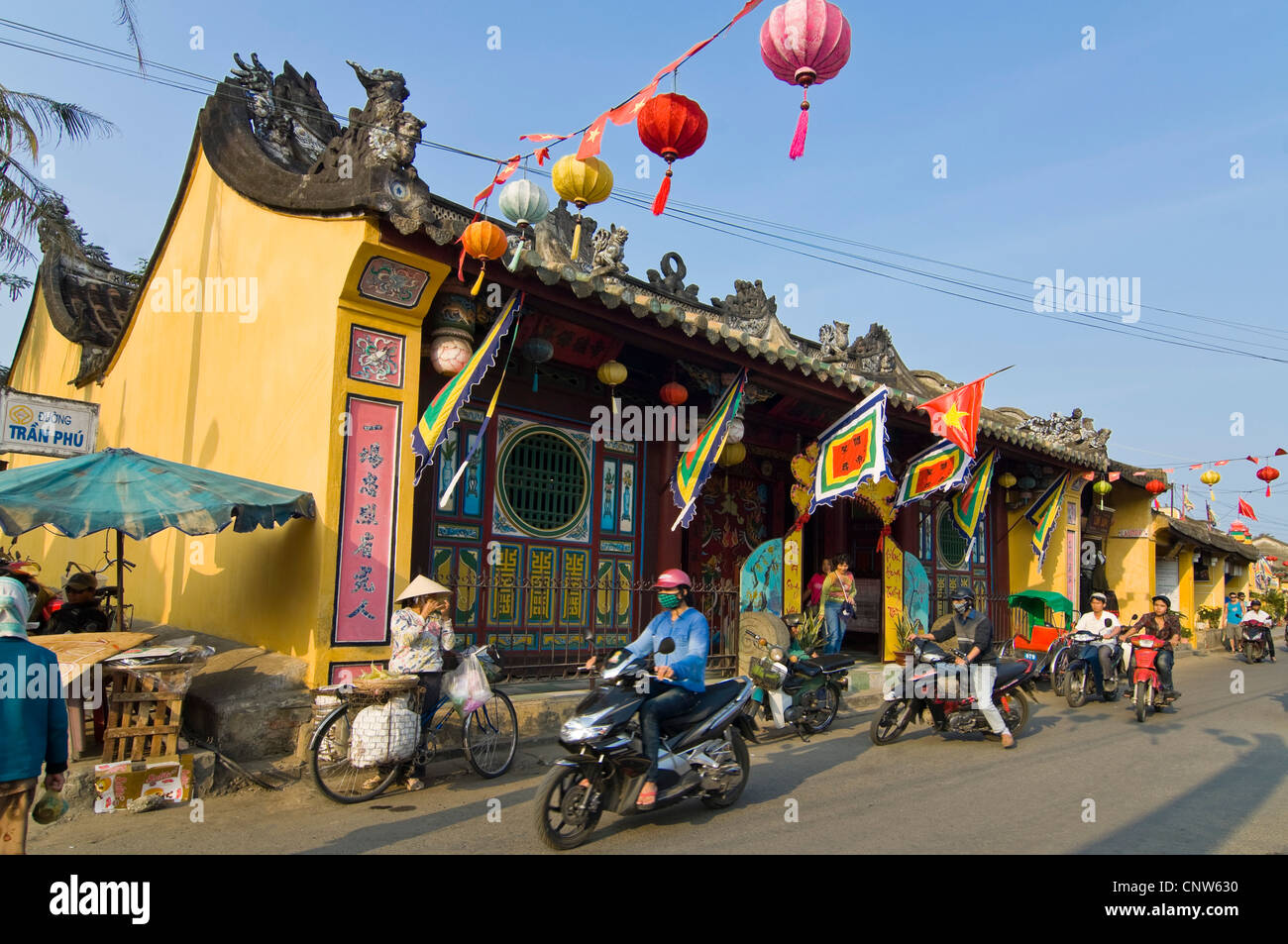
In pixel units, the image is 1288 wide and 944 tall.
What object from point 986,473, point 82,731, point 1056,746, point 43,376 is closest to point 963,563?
point 986,473

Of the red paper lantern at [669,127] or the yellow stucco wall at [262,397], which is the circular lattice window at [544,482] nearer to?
the yellow stucco wall at [262,397]

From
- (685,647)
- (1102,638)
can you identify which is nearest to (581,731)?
(685,647)

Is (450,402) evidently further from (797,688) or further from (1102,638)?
(1102,638)

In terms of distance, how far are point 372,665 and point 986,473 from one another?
10.2 meters

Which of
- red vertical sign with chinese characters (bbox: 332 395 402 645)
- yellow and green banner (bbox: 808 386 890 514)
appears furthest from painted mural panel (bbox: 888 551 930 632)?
red vertical sign with chinese characters (bbox: 332 395 402 645)

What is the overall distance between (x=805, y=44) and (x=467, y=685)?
4.86 m

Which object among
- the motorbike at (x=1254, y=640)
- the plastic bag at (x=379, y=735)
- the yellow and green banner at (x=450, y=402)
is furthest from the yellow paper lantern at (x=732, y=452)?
the motorbike at (x=1254, y=640)

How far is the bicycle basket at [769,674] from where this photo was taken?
323 inches

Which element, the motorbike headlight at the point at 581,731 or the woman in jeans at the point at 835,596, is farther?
the woman in jeans at the point at 835,596

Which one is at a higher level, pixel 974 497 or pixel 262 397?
pixel 262 397

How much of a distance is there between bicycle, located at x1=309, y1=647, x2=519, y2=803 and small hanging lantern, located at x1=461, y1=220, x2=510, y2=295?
313cm

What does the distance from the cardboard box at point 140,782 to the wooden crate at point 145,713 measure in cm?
7

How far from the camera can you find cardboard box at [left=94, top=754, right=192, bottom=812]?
554cm

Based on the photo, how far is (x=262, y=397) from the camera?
8.02 metres
